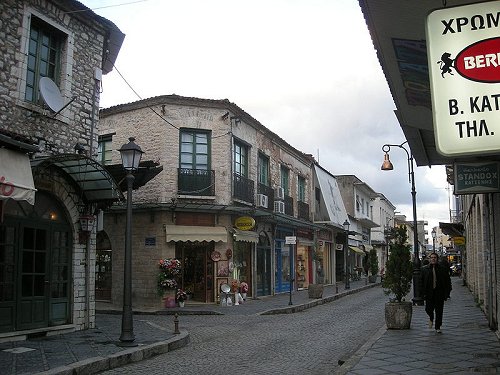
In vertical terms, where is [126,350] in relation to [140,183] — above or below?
below

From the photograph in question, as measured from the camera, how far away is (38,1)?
35.9 ft

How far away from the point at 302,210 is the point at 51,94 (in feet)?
64.4

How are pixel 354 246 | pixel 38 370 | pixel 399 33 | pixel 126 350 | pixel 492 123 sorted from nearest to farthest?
pixel 492 123
pixel 399 33
pixel 38 370
pixel 126 350
pixel 354 246

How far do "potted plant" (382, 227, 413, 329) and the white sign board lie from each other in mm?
8803

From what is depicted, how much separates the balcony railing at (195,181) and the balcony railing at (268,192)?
3.87m

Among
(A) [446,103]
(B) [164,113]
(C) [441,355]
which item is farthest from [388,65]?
(B) [164,113]

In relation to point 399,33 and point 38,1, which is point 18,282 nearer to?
point 38,1

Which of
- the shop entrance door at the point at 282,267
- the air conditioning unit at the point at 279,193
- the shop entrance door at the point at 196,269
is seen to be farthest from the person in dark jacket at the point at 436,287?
the shop entrance door at the point at 282,267

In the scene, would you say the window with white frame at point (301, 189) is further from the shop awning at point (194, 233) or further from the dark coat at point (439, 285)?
the dark coat at point (439, 285)

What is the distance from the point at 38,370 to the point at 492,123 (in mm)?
6966

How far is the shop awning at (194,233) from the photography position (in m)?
19.0

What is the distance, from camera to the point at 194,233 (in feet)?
63.5

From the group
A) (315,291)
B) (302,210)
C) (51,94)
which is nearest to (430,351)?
(51,94)

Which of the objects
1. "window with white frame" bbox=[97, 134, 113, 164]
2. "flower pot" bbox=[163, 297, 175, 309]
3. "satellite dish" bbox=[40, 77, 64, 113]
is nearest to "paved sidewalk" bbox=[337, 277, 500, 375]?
"satellite dish" bbox=[40, 77, 64, 113]
